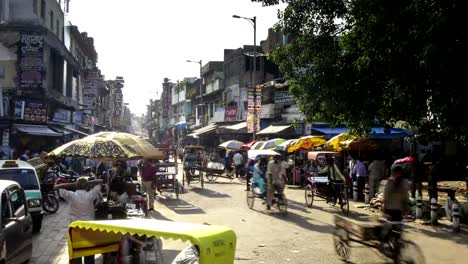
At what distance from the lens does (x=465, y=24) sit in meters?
9.20

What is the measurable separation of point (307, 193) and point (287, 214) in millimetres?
2217

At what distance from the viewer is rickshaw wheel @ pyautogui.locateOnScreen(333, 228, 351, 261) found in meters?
9.45

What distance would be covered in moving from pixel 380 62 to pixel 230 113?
35.5 m

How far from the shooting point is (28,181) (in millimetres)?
13133

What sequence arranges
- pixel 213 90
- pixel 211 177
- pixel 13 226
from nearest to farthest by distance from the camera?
pixel 13 226
pixel 211 177
pixel 213 90

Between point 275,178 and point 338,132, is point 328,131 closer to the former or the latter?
point 338,132

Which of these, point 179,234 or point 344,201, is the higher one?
point 179,234

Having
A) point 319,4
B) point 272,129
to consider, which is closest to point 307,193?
point 319,4

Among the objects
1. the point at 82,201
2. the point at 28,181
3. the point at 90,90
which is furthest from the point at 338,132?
the point at 90,90

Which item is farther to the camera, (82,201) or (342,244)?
(342,244)

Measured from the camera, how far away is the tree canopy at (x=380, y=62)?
9414 mm

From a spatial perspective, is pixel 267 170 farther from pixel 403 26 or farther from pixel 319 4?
pixel 403 26

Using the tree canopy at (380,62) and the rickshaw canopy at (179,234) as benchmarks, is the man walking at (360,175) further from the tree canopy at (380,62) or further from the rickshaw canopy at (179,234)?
the rickshaw canopy at (179,234)

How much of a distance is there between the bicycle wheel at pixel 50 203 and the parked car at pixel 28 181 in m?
3.11
